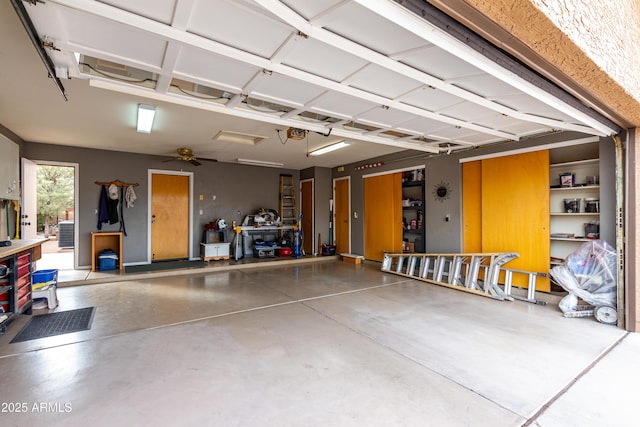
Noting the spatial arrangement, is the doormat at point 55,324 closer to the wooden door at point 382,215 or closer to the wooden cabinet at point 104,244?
the wooden cabinet at point 104,244

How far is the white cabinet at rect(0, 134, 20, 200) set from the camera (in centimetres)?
445

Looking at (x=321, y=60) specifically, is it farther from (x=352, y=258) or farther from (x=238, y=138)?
(x=352, y=258)

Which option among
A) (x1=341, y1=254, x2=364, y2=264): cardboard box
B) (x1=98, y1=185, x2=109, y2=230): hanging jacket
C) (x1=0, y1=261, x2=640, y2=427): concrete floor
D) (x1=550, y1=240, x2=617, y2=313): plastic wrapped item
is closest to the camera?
(x1=0, y1=261, x2=640, y2=427): concrete floor

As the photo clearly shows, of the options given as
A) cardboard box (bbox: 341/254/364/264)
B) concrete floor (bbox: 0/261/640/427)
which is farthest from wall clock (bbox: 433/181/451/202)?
cardboard box (bbox: 341/254/364/264)

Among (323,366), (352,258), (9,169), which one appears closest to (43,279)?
(9,169)

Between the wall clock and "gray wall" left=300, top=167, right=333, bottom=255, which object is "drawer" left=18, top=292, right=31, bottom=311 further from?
the wall clock

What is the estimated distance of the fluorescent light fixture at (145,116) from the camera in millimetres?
3945

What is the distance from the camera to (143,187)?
7.14 m

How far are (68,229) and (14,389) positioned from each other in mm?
9587

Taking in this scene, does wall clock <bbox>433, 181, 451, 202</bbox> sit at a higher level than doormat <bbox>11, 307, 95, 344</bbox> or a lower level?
higher

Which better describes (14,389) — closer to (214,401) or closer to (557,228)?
(214,401)

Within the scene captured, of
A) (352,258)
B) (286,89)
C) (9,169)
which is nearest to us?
(286,89)

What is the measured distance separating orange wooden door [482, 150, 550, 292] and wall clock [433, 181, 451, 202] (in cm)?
70

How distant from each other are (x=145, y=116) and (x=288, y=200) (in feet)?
17.5
